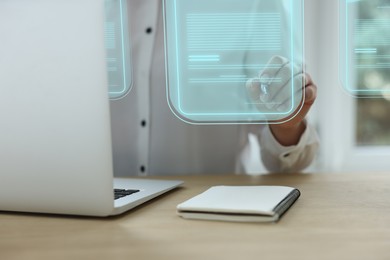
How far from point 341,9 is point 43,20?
87 centimetres

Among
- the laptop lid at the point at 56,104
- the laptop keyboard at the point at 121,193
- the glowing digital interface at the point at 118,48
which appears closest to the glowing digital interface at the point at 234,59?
the glowing digital interface at the point at 118,48

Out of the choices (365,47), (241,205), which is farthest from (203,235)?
(365,47)

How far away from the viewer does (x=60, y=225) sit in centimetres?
55

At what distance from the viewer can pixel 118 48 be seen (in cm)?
112

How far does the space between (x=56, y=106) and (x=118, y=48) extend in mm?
629

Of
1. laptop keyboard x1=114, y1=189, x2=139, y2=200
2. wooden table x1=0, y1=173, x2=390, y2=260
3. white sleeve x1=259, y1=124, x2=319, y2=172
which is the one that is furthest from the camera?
white sleeve x1=259, y1=124, x2=319, y2=172

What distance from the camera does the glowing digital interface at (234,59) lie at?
3.51ft

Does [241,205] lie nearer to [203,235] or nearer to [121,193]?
[203,235]

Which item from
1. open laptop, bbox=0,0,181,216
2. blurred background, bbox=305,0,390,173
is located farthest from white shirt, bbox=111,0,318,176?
open laptop, bbox=0,0,181,216

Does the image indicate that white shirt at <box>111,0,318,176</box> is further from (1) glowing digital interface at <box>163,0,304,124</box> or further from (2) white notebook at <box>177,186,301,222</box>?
(2) white notebook at <box>177,186,301,222</box>

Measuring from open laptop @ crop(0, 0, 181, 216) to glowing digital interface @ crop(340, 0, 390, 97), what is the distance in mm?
823

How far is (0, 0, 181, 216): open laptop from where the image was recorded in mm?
511

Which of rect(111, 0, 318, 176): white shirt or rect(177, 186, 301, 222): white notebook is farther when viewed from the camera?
rect(111, 0, 318, 176): white shirt

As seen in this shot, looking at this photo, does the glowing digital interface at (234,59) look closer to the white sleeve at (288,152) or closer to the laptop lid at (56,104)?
the white sleeve at (288,152)
